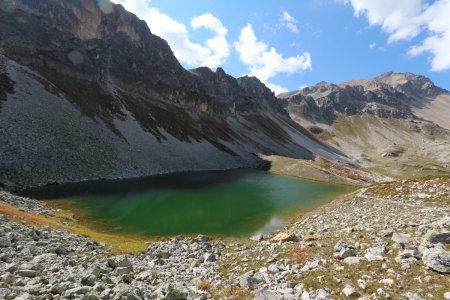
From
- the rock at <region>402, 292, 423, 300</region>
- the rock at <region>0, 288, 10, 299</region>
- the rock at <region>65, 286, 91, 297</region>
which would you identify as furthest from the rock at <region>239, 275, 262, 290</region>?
the rock at <region>0, 288, 10, 299</region>

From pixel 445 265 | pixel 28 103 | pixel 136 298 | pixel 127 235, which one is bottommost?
pixel 127 235

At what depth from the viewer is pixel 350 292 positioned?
42.2 ft

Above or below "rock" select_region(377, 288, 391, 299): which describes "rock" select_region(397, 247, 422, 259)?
above

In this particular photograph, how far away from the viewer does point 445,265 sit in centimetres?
1355

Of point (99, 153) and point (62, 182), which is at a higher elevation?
point (99, 153)

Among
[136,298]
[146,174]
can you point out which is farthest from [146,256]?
[146,174]

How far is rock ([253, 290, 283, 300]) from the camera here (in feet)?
44.4

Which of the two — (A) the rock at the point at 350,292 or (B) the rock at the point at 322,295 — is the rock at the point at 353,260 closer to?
(A) the rock at the point at 350,292

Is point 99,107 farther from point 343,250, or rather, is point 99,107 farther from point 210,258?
point 343,250

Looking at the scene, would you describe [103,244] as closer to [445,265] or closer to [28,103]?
[445,265]

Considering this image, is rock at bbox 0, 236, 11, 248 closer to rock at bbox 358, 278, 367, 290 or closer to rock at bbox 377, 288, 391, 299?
rock at bbox 358, 278, 367, 290

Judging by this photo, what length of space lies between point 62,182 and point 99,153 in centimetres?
1736

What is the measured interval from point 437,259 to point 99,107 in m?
101

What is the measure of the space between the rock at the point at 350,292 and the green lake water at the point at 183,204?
2586cm
